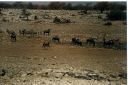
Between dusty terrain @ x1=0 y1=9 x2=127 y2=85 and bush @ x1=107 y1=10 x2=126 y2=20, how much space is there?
0.05m

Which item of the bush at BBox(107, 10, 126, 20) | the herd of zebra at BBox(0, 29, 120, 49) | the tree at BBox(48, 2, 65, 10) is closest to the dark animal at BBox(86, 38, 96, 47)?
the herd of zebra at BBox(0, 29, 120, 49)

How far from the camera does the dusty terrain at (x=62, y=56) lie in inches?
125

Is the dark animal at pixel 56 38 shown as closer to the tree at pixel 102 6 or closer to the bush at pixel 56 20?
the bush at pixel 56 20

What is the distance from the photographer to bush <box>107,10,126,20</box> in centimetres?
310

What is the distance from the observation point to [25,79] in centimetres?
335

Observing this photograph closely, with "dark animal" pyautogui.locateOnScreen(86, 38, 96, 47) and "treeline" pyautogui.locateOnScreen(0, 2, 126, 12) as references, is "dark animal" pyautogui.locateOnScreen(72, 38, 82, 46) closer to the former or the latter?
"dark animal" pyautogui.locateOnScreen(86, 38, 96, 47)

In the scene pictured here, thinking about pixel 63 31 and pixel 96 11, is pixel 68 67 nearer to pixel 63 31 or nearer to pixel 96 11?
pixel 63 31

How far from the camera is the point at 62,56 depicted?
129 inches

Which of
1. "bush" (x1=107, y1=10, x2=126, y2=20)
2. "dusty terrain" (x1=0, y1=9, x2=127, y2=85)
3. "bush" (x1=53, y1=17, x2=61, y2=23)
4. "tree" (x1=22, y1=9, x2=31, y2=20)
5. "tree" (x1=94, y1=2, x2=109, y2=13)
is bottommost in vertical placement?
"dusty terrain" (x1=0, y1=9, x2=127, y2=85)

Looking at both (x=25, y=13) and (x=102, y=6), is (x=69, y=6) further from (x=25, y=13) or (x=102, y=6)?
(x=25, y=13)

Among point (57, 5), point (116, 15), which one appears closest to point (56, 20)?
point (57, 5)

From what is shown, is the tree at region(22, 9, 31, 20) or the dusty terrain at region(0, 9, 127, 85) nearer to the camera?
the dusty terrain at region(0, 9, 127, 85)

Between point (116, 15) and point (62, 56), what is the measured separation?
614 mm

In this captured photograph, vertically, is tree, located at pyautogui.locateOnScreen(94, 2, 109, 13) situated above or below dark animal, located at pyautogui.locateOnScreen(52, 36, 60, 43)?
above
